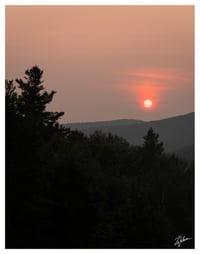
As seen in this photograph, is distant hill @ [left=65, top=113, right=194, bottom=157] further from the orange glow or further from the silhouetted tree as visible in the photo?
the orange glow

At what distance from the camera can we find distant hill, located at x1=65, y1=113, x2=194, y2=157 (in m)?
41.0

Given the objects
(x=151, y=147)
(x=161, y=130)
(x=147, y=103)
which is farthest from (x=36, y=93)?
(x=151, y=147)

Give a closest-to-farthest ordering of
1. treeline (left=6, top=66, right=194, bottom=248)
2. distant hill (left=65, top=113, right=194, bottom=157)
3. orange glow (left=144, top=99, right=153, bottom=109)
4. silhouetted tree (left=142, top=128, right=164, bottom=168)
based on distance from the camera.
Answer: treeline (left=6, top=66, right=194, bottom=248), orange glow (left=144, top=99, right=153, bottom=109), distant hill (left=65, top=113, right=194, bottom=157), silhouetted tree (left=142, top=128, right=164, bottom=168)

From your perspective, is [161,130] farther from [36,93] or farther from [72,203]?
[72,203]

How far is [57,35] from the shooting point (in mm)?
23672

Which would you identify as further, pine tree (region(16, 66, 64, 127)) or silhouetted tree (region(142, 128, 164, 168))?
silhouetted tree (region(142, 128, 164, 168))

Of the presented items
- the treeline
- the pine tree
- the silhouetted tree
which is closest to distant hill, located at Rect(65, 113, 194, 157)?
the silhouetted tree

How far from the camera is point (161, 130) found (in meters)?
58.3

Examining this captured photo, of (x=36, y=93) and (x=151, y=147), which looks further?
(x=151, y=147)

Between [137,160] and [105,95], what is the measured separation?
27150mm
